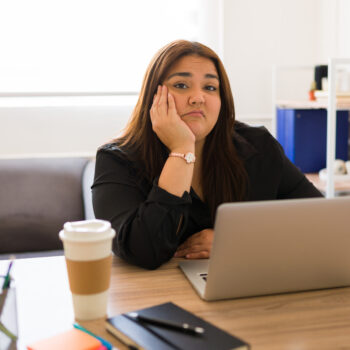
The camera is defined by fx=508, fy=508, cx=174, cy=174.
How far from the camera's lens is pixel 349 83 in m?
2.72

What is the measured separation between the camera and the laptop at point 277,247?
790 mm

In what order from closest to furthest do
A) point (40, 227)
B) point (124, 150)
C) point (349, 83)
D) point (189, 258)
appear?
point (189, 258) → point (124, 150) → point (40, 227) → point (349, 83)

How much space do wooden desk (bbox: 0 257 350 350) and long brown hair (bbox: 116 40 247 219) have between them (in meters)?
0.40

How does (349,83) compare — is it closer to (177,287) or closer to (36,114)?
(36,114)

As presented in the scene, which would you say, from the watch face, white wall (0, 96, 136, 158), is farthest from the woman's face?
white wall (0, 96, 136, 158)

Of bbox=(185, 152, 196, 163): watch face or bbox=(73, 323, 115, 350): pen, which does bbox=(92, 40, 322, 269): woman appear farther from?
bbox=(73, 323, 115, 350): pen

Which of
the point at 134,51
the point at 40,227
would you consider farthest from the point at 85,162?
the point at 134,51

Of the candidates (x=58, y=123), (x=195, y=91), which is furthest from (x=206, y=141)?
(x=58, y=123)

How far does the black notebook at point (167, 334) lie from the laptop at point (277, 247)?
11 cm

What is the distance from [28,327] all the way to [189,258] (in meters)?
0.43


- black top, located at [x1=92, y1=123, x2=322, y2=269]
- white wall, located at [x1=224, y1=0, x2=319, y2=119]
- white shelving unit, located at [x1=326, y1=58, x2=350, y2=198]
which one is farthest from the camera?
white wall, located at [x1=224, y1=0, x2=319, y2=119]

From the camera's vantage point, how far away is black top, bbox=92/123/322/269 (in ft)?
3.56

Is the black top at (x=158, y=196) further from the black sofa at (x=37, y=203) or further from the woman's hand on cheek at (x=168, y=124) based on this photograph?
the black sofa at (x=37, y=203)

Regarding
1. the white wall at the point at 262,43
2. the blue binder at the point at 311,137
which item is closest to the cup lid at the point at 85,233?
the blue binder at the point at 311,137
